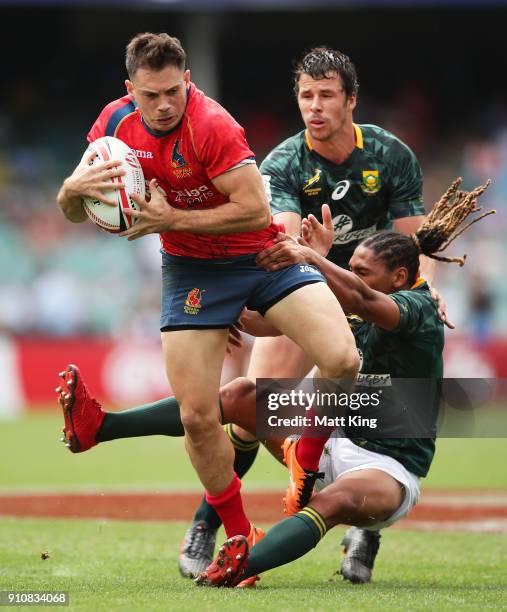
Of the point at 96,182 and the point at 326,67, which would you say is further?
the point at 326,67

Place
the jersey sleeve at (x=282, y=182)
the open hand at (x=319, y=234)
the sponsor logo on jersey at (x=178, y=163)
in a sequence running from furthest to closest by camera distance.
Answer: the jersey sleeve at (x=282, y=182)
the open hand at (x=319, y=234)
the sponsor logo on jersey at (x=178, y=163)

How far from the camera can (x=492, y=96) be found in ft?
78.2

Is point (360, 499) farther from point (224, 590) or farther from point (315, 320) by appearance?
point (315, 320)

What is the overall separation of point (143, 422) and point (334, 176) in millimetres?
2004

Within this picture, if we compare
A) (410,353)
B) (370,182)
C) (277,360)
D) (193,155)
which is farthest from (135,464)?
(193,155)

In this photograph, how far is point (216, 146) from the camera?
5664 millimetres

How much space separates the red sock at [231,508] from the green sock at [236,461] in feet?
2.04

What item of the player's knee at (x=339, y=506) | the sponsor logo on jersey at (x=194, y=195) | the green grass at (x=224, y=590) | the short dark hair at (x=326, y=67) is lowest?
the green grass at (x=224, y=590)

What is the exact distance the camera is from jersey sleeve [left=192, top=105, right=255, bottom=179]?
18.6 ft

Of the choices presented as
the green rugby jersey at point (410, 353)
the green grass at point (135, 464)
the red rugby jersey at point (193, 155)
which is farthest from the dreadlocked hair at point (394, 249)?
the green grass at point (135, 464)

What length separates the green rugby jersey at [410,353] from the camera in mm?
6043

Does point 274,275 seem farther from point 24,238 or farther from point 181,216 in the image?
point 24,238

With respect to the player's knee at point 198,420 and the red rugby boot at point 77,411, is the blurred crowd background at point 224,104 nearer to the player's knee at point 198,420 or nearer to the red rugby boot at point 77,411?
the red rugby boot at point 77,411

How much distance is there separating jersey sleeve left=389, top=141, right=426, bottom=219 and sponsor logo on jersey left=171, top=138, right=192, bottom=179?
73.6 inches
